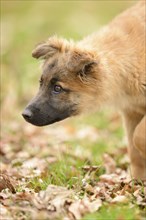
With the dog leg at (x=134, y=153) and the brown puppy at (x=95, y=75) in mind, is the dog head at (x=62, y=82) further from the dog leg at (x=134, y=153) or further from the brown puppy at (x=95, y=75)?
the dog leg at (x=134, y=153)

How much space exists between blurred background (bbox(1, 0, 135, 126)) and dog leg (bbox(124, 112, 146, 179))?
3467 millimetres

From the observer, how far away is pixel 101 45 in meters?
7.29

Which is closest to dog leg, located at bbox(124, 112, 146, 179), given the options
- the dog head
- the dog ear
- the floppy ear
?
the dog head

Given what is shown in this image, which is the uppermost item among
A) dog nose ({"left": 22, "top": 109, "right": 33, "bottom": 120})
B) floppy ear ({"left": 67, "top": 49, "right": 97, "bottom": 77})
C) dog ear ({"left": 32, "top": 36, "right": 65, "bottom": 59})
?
dog ear ({"left": 32, "top": 36, "right": 65, "bottom": 59})

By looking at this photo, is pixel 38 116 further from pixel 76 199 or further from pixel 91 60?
pixel 76 199

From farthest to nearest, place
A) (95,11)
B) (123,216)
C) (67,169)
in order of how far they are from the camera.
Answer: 1. (95,11)
2. (67,169)
3. (123,216)

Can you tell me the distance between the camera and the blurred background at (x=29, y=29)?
39.2 feet

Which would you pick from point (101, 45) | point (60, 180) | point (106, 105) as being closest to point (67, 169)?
point (60, 180)

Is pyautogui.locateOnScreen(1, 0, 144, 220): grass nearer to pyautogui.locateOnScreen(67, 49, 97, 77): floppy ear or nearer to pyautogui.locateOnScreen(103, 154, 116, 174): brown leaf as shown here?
pyautogui.locateOnScreen(103, 154, 116, 174): brown leaf

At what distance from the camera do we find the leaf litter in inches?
202

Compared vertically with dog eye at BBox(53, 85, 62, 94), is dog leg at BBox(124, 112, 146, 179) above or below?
below

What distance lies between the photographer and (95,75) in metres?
7.16

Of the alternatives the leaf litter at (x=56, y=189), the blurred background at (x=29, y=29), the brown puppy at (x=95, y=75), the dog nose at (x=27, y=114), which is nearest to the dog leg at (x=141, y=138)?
the brown puppy at (x=95, y=75)

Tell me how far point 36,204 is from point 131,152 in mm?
2621
